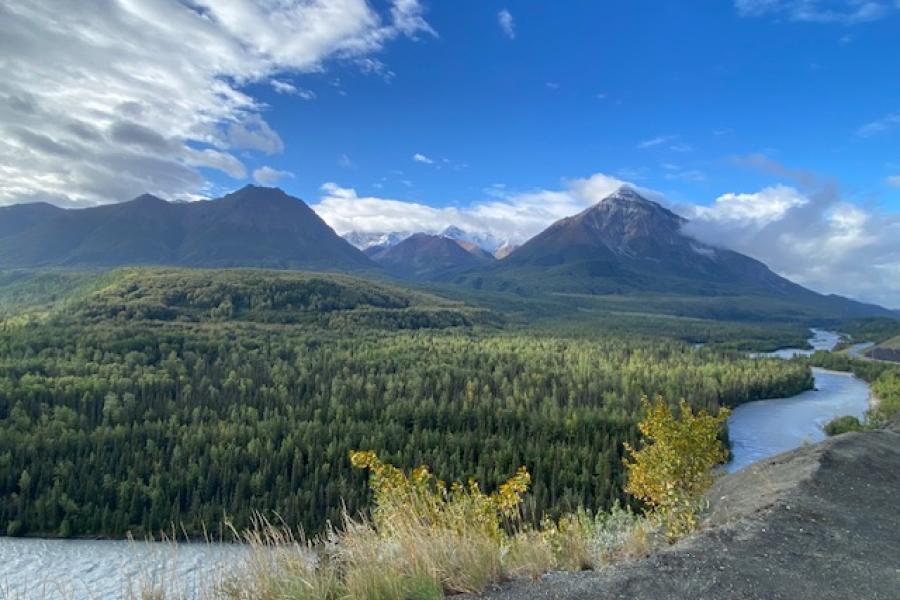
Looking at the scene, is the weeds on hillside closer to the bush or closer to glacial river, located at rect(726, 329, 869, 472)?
glacial river, located at rect(726, 329, 869, 472)

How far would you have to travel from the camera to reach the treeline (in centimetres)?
6875

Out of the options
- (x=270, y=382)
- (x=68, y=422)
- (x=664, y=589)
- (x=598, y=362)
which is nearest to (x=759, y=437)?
(x=598, y=362)

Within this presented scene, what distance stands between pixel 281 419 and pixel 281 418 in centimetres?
59

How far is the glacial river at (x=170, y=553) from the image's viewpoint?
37.0ft

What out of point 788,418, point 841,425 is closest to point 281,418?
point 841,425

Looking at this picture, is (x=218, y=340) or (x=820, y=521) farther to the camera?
(x=218, y=340)

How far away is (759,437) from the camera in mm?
95625

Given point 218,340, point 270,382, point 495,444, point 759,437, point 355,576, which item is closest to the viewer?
point 355,576

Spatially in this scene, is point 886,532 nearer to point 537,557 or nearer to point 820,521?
point 820,521

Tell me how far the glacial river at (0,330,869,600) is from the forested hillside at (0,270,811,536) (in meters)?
3.74

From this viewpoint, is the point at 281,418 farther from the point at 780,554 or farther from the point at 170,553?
the point at 780,554

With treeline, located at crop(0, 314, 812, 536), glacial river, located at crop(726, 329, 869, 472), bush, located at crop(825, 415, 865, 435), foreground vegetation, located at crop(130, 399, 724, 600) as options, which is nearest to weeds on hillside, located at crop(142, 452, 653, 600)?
foreground vegetation, located at crop(130, 399, 724, 600)

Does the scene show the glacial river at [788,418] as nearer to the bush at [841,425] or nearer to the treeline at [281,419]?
the bush at [841,425]

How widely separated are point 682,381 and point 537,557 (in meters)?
123
